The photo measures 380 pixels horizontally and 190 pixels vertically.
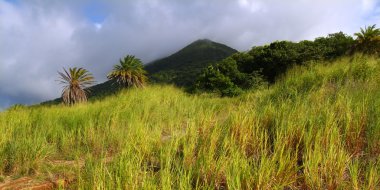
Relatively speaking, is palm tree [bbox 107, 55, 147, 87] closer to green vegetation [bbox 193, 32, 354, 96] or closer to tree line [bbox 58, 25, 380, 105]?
tree line [bbox 58, 25, 380, 105]

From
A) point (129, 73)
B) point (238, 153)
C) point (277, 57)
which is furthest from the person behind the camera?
point (277, 57)

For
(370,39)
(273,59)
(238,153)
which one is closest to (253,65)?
(273,59)

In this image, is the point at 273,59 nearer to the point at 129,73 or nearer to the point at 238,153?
the point at 129,73

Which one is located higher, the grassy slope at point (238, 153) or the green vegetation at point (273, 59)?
the green vegetation at point (273, 59)

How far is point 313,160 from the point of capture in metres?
3.48

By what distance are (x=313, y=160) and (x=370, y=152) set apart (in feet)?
4.04

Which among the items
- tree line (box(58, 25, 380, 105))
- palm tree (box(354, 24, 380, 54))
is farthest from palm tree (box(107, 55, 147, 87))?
palm tree (box(354, 24, 380, 54))

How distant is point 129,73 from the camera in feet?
117

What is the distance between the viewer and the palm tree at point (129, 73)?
3544 centimetres

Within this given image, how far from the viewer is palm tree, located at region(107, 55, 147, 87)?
35438mm

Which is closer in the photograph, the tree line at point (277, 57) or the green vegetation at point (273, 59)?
the tree line at point (277, 57)

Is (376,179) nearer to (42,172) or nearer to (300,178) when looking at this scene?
(300,178)

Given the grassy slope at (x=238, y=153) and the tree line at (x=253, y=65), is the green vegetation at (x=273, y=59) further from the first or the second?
the grassy slope at (x=238, y=153)

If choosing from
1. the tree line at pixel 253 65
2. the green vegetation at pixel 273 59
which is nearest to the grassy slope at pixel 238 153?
the tree line at pixel 253 65
